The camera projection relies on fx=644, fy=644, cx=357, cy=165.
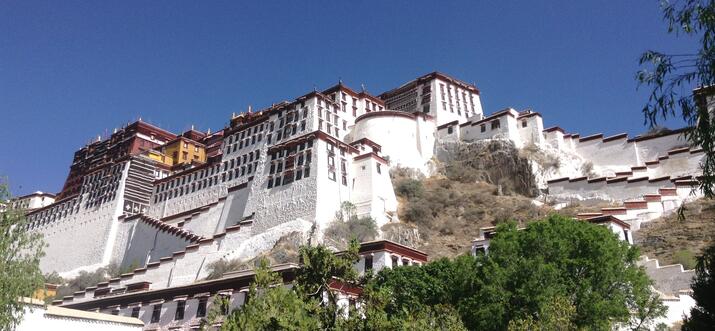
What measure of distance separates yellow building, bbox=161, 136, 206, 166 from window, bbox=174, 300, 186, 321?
1746 inches

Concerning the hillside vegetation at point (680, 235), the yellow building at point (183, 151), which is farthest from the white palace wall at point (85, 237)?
the hillside vegetation at point (680, 235)

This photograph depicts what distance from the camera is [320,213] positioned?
4872cm

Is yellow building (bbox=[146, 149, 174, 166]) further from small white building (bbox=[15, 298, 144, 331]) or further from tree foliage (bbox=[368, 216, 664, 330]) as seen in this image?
tree foliage (bbox=[368, 216, 664, 330])

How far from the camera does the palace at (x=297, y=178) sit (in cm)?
4800

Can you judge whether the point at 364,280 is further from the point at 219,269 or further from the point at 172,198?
the point at 172,198

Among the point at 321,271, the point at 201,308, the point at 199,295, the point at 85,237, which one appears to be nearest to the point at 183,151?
the point at 85,237

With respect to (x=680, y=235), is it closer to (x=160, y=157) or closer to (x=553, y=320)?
(x=553, y=320)

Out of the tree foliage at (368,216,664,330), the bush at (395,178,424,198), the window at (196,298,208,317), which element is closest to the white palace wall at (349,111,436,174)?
the bush at (395,178,424,198)

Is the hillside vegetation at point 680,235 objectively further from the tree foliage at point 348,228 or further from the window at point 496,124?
the window at point 496,124

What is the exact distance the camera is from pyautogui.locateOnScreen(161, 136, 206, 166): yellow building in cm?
7594

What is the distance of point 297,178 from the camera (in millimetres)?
51438

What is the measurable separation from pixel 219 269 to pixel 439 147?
27.4 meters

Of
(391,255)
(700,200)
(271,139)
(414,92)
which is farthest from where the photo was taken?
(414,92)

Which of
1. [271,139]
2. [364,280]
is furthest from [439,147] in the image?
[364,280]
